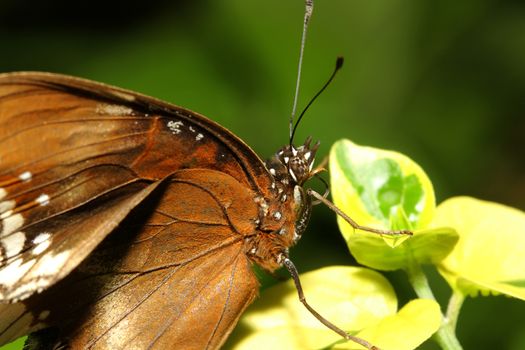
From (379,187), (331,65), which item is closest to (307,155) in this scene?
(379,187)

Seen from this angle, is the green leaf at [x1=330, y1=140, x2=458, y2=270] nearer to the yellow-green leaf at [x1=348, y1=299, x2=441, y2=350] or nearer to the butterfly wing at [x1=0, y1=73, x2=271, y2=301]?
the yellow-green leaf at [x1=348, y1=299, x2=441, y2=350]

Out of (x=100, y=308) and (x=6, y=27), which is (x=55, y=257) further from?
(x=6, y=27)

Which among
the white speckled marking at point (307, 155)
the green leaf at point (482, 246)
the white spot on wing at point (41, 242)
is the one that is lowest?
the green leaf at point (482, 246)

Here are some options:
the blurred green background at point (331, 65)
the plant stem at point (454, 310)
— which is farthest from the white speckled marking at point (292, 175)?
the blurred green background at point (331, 65)

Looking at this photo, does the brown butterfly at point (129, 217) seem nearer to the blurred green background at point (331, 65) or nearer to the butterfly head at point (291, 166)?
the butterfly head at point (291, 166)

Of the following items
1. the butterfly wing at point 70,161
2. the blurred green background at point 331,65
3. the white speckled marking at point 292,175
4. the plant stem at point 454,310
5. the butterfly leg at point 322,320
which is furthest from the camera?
the blurred green background at point 331,65

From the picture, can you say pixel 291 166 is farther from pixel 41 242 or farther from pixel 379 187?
pixel 41 242

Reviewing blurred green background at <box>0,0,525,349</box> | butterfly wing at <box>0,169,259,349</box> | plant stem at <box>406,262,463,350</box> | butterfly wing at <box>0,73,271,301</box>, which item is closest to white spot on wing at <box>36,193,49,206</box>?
butterfly wing at <box>0,73,271,301</box>
